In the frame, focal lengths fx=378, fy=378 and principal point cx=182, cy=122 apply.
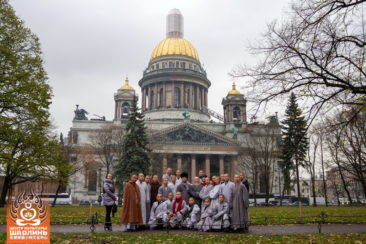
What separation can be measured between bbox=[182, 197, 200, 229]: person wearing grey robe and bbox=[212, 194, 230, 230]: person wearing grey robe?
66 centimetres

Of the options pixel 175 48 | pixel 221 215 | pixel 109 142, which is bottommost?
pixel 221 215

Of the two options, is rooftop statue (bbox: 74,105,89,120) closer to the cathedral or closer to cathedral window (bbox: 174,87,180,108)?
the cathedral

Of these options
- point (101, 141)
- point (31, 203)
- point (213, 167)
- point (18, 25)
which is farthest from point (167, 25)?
point (31, 203)

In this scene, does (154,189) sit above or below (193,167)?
below

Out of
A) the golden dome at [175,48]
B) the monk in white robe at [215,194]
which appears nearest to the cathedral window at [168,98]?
the golden dome at [175,48]

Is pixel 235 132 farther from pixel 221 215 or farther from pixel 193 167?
pixel 221 215

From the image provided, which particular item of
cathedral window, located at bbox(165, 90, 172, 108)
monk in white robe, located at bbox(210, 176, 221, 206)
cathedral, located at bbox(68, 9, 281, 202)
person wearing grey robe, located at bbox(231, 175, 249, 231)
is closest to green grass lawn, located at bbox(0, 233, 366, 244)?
person wearing grey robe, located at bbox(231, 175, 249, 231)

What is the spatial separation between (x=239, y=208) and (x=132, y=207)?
3439 millimetres

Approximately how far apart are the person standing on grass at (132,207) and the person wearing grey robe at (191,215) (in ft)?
5.07

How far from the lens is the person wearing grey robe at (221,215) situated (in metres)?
12.0

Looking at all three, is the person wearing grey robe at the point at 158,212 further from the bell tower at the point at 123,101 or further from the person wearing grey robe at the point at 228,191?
the bell tower at the point at 123,101

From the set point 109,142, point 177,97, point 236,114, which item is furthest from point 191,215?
point 177,97

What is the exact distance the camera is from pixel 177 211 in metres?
12.8

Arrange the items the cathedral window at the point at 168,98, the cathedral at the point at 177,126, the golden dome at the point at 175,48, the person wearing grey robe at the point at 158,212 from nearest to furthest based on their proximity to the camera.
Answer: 1. the person wearing grey robe at the point at 158,212
2. the cathedral at the point at 177,126
3. the cathedral window at the point at 168,98
4. the golden dome at the point at 175,48
